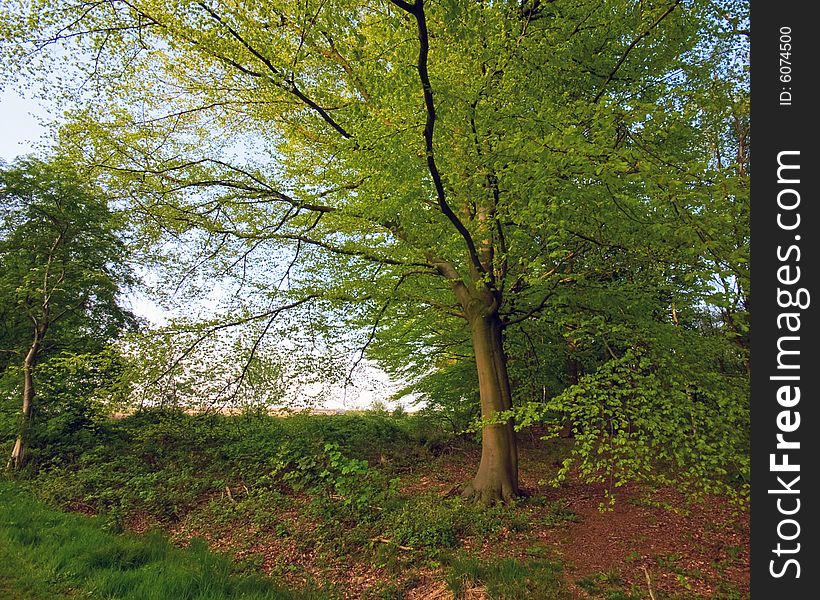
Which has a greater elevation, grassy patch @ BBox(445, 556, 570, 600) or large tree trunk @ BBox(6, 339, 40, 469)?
large tree trunk @ BBox(6, 339, 40, 469)

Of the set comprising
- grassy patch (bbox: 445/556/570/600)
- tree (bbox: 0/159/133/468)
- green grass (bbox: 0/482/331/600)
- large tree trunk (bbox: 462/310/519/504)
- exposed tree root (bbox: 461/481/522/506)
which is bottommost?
green grass (bbox: 0/482/331/600)

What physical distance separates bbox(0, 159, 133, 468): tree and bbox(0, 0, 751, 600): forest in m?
0.83

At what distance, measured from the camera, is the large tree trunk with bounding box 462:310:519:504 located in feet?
27.1

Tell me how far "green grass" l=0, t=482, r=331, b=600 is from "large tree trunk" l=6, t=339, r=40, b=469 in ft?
13.1

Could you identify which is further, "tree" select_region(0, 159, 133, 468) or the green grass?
"tree" select_region(0, 159, 133, 468)

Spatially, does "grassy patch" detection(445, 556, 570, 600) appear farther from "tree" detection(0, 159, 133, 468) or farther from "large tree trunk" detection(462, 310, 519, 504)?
"tree" detection(0, 159, 133, 468)

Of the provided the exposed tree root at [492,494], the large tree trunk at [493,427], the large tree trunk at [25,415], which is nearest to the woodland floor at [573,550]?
the exposed tree root at [492,494]

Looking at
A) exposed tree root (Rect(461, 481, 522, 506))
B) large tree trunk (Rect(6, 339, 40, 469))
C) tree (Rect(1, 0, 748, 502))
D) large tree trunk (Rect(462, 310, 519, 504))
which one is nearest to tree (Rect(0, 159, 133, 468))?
large tree trunk (Rect(6, 339, 40, 469))

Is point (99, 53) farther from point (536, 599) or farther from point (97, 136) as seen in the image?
point (536, 599)

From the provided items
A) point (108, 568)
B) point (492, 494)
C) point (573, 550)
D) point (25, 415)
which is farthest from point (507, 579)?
point (25, 415)

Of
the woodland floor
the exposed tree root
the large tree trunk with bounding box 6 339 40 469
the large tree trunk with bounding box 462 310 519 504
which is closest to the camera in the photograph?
the woodland floor

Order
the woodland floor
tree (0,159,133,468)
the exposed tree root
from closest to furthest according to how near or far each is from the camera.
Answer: the woodland floor → the exposed tree root → tree (0,159,133,468)

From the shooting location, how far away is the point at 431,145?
18.4 ft

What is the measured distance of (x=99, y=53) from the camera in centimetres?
605
